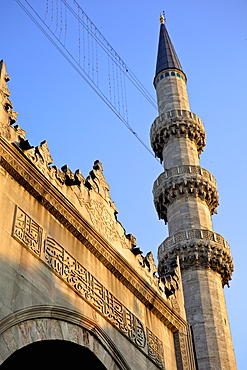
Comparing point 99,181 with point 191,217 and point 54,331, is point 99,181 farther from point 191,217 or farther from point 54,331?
point 191,217

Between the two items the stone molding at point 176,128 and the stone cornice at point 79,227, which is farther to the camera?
the stone molding at point 176,128

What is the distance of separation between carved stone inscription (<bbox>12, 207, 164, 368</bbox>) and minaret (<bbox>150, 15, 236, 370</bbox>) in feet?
25.1

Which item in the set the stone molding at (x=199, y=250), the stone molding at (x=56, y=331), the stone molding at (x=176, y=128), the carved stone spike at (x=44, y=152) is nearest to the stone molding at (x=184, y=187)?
the stone molding at (x=199, y=250)

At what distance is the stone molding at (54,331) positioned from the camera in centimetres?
633

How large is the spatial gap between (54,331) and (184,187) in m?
13.5

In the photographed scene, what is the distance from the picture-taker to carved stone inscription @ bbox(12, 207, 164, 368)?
734cm

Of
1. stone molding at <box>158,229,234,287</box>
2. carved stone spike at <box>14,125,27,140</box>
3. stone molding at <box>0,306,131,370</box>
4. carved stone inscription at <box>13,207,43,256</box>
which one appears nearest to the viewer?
stone molding at <box>0,306,131,370</box>

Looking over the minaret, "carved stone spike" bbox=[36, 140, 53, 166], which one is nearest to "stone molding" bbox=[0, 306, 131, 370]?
"carved stone spike" bbox=[36, 140, 53, 166]

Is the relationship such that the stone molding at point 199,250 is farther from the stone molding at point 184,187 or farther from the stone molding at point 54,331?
the stone molding at point 54,331

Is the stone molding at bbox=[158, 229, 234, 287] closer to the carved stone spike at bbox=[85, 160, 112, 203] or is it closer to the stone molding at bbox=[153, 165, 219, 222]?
the stone molding at bbox=[153, 165, 219, 222]

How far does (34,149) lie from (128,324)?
3205mm

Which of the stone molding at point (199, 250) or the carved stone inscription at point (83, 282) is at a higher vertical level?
the stone molding at point (199, 250)

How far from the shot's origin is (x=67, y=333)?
24.3ft

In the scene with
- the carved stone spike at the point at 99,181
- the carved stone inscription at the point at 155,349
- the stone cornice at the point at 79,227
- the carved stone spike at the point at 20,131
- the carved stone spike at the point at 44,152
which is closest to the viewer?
the stone cornice at the point at 79,227
